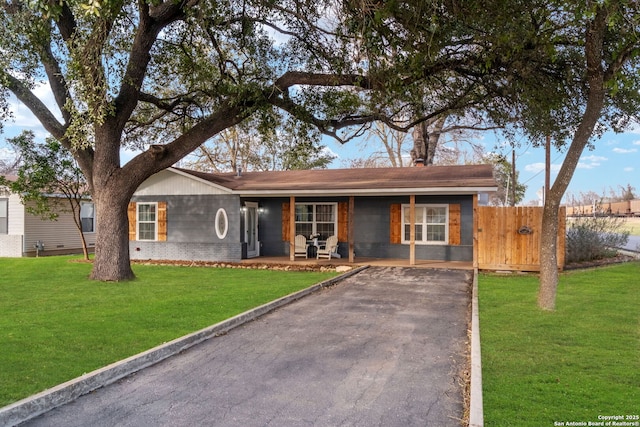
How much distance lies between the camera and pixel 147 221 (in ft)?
56.9

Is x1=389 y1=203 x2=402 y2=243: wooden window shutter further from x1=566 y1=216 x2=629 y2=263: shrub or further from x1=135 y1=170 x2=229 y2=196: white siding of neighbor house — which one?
x1=135 y1=170 x2=229 y2=196: white siding of neighbor house

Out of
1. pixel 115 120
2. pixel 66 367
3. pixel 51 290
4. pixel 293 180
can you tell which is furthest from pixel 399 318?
pixel 293 180

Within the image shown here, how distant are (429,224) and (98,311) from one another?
36.8ft

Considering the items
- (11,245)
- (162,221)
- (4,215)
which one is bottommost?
(11,245)

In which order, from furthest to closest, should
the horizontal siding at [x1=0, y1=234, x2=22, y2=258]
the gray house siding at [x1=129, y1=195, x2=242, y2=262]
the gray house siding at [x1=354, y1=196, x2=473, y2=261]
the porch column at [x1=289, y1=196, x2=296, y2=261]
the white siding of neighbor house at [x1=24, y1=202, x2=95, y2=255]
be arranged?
1. the white siding of neighbor house at [x1=24, y1=202, x2=95, y2=255]
2. the horizontal siding at [x1=0, y1=234, x2=22, y2=258]
3. the gray house siding at [x1=129, y1=195, x2=242, y2=262]
4. the porch column at [x1=289, y1=196, x2=296, y2=261]
5. the gray house siding at [x1=354, y1=196, x2=473, y2=261]

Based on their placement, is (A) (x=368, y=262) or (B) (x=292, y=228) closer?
(A) (x=368, y=262)

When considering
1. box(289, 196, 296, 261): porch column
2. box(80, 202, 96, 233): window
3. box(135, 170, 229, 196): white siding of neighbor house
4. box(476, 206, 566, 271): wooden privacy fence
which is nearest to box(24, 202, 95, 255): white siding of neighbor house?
box(80, 202, 96, 233): window

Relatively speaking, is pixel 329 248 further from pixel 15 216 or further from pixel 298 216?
pixel 15 216

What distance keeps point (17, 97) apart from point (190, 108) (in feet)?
15.8

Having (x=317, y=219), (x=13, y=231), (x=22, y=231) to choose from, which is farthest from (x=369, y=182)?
(x=13, y=231)

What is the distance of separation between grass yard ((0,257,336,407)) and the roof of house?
3.05 meters

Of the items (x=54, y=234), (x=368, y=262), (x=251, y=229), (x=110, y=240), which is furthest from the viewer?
(x=54, y=234)

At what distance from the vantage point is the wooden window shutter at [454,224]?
1534 cm

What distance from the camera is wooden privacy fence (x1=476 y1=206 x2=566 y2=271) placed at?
43.6 feet
